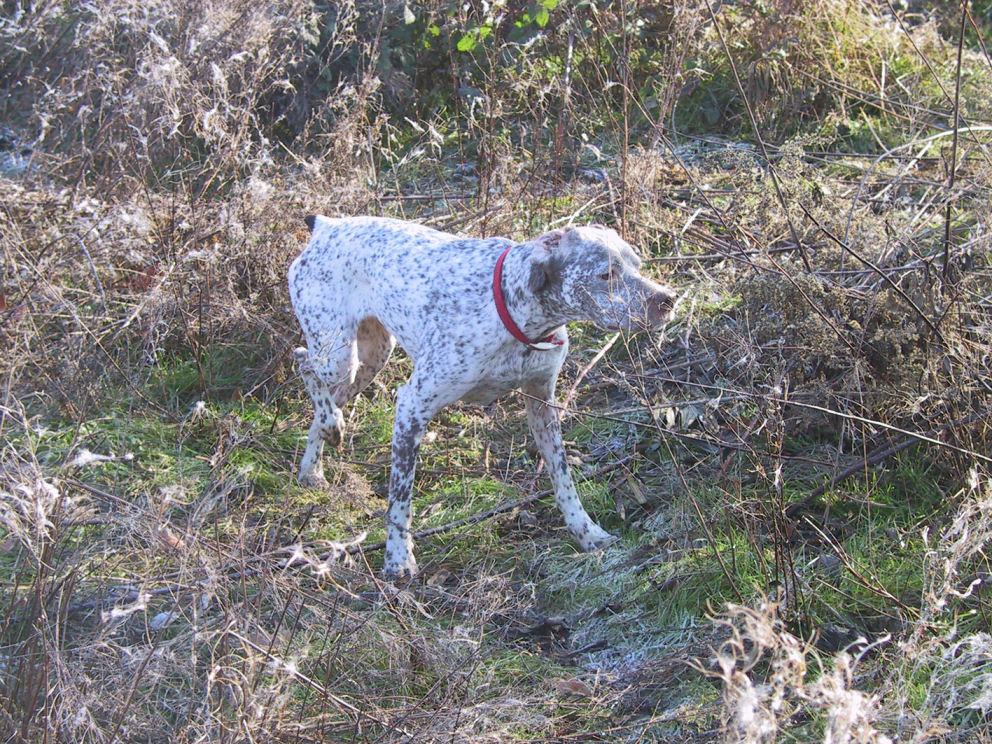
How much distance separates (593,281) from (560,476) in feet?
2.99

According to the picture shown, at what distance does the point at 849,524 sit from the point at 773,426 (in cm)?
49

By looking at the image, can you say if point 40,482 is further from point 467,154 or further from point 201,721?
point 467,154

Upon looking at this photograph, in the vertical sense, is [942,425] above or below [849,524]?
above

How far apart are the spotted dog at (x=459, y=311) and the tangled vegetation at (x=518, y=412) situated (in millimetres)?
231

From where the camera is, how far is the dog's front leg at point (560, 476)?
151 inches

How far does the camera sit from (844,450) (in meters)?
3.91

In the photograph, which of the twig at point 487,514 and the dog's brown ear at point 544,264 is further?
the twig at point 487,514

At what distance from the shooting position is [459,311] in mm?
3598

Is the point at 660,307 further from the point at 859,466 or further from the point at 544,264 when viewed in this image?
the point at 859,466

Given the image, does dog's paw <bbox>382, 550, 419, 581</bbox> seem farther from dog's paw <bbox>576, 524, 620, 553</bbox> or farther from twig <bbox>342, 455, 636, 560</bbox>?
dog's paw <bbox>576, 524, 620, 553</bbox>

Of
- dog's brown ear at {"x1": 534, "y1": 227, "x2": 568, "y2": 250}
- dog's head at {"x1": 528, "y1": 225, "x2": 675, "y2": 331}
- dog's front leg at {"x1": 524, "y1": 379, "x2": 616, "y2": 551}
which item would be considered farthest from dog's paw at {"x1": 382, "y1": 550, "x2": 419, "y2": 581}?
dog's brown ear at {"x1": 534, "y1": 227, "x2": 568, "y2": 250}

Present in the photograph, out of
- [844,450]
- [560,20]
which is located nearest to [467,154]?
[560,20]

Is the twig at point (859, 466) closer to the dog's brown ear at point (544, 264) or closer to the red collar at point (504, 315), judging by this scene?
the red collar at point (504, 315)

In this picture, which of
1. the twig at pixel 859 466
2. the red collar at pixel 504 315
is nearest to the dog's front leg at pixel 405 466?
the red collar at pixel 504 315
